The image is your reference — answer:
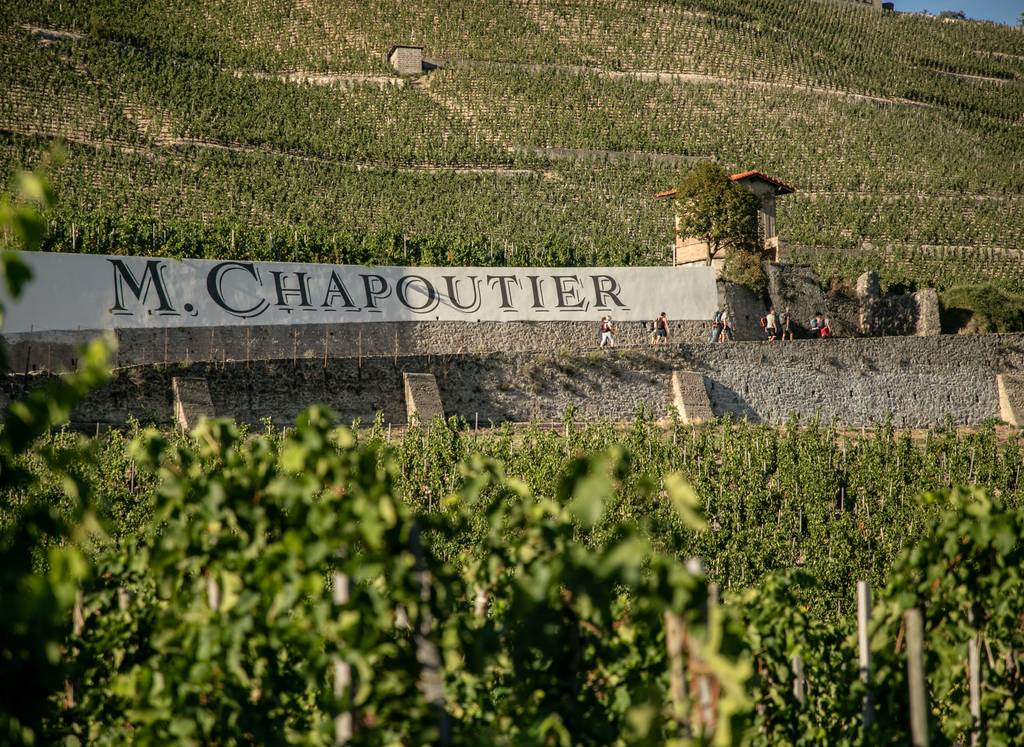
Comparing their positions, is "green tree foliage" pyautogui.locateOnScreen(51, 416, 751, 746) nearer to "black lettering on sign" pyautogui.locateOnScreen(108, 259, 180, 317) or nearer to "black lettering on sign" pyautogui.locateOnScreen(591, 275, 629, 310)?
"black lettering on sign" pyautogui.locateOnScreen(108, 259, 180, 317)

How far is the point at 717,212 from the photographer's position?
980 inches

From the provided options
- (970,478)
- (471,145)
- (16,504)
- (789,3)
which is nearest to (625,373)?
(970,478)

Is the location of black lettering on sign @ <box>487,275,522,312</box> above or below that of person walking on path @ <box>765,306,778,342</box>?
above

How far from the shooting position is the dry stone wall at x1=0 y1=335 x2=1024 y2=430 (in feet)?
61.0

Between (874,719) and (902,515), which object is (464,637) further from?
(902,515)

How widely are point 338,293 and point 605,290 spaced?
515cm

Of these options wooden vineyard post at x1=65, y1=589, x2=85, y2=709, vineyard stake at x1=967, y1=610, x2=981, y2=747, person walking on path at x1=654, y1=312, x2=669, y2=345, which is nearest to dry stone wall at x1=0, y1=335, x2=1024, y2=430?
person walking on path at x1=654, y1=312, x2=669, y2=345

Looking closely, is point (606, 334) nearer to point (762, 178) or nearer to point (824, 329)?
point (824, 329)

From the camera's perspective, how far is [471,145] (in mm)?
41719

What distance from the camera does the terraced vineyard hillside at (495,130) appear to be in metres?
31.3

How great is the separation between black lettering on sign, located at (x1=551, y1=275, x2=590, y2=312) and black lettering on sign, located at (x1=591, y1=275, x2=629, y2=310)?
28 centimetres

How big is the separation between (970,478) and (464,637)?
15.1m

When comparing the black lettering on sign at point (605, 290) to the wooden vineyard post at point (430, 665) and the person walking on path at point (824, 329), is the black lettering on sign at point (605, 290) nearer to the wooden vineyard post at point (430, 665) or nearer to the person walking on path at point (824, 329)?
the person walking on path at point (824, 329)

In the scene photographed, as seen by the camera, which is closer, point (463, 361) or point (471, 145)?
point (463, 361)
